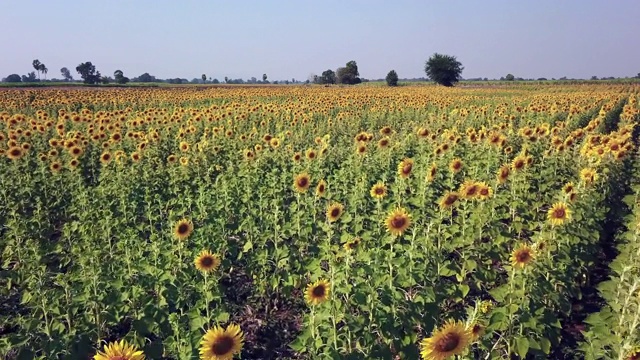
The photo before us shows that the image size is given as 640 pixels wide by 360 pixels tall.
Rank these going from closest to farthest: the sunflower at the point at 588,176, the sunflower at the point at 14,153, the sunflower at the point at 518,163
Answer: the sunflower at the point at 588,176 < the sunflower at the point at 518,163 < the sunflower at the point at 14,153

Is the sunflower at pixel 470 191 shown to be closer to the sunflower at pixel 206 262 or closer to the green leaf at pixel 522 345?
the green leaf at pixel 522 345

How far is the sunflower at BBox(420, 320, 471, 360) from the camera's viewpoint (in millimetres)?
2605

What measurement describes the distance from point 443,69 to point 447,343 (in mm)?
66937

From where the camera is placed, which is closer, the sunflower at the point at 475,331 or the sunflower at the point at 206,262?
the sunflower at the point at 475,331

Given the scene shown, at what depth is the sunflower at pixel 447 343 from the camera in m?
2.61

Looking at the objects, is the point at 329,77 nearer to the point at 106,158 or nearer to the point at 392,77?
the point at 392,77

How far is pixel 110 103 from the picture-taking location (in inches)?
889

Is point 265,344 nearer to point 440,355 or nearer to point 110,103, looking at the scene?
point 440,355

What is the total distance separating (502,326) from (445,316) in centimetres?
97

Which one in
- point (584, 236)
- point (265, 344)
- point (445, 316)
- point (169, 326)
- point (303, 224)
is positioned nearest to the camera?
point (169, 326)

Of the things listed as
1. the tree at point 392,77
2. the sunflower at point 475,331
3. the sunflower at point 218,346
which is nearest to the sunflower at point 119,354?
the sunflower at point 218,346

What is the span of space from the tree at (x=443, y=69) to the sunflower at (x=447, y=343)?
66495mm

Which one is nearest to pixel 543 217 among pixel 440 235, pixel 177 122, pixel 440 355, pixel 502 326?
pixel 440 235

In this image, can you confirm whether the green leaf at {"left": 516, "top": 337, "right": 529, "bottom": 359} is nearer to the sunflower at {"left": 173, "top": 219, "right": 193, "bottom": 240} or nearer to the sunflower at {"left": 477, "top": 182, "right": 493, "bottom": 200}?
the sunflower at {"left": 477, "top": 182, "right": 493, "bottom": 200}
